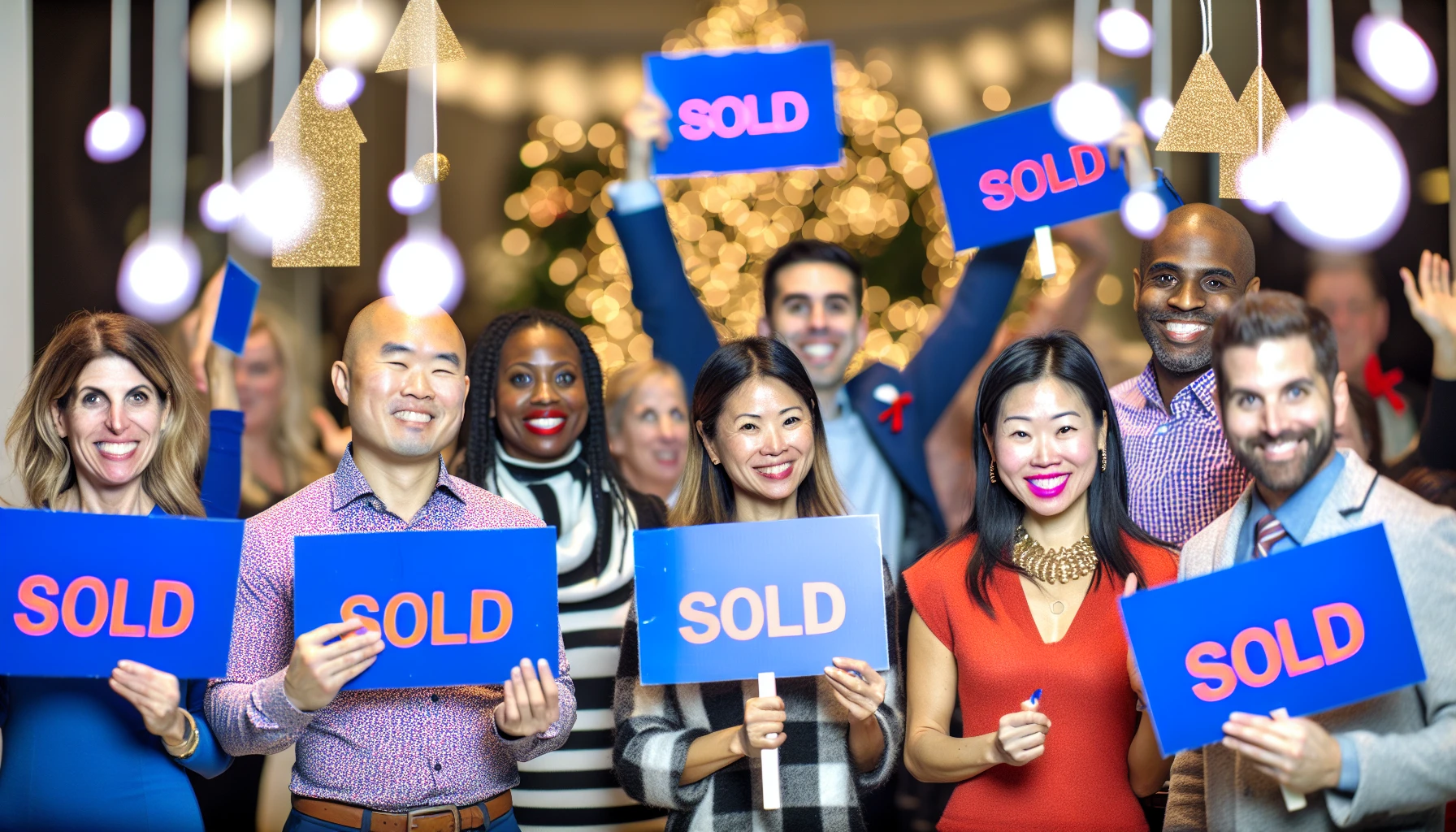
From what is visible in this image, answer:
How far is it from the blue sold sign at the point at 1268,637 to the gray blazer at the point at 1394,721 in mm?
79

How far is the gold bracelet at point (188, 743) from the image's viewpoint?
2045 millimetres

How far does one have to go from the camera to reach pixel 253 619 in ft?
7.05

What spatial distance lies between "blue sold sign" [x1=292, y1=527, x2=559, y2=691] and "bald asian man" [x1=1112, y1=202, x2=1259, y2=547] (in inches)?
48.4

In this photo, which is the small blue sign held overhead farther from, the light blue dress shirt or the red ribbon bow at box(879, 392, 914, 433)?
the light blue dress shirt

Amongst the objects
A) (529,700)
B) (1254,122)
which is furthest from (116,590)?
(1254,122)

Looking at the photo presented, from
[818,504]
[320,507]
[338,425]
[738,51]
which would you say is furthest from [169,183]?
[818,504]

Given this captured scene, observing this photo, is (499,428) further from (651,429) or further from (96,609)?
(96,609)

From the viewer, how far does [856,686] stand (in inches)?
81.1

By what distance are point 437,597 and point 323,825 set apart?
402 millimetres

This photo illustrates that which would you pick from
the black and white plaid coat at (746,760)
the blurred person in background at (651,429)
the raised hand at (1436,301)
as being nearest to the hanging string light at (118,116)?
the blurred person in background at (651,429)

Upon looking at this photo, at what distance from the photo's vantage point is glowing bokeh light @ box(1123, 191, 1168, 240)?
9.53 feet

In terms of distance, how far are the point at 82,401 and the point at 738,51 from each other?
163 cm

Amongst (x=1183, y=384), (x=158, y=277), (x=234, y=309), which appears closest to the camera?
(x=1183, y=384)

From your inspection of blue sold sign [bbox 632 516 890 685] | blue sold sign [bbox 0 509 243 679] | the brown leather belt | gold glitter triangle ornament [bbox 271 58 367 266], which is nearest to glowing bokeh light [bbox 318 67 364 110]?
gold glitter triangle ornament [bbox 271 58 367 266]
